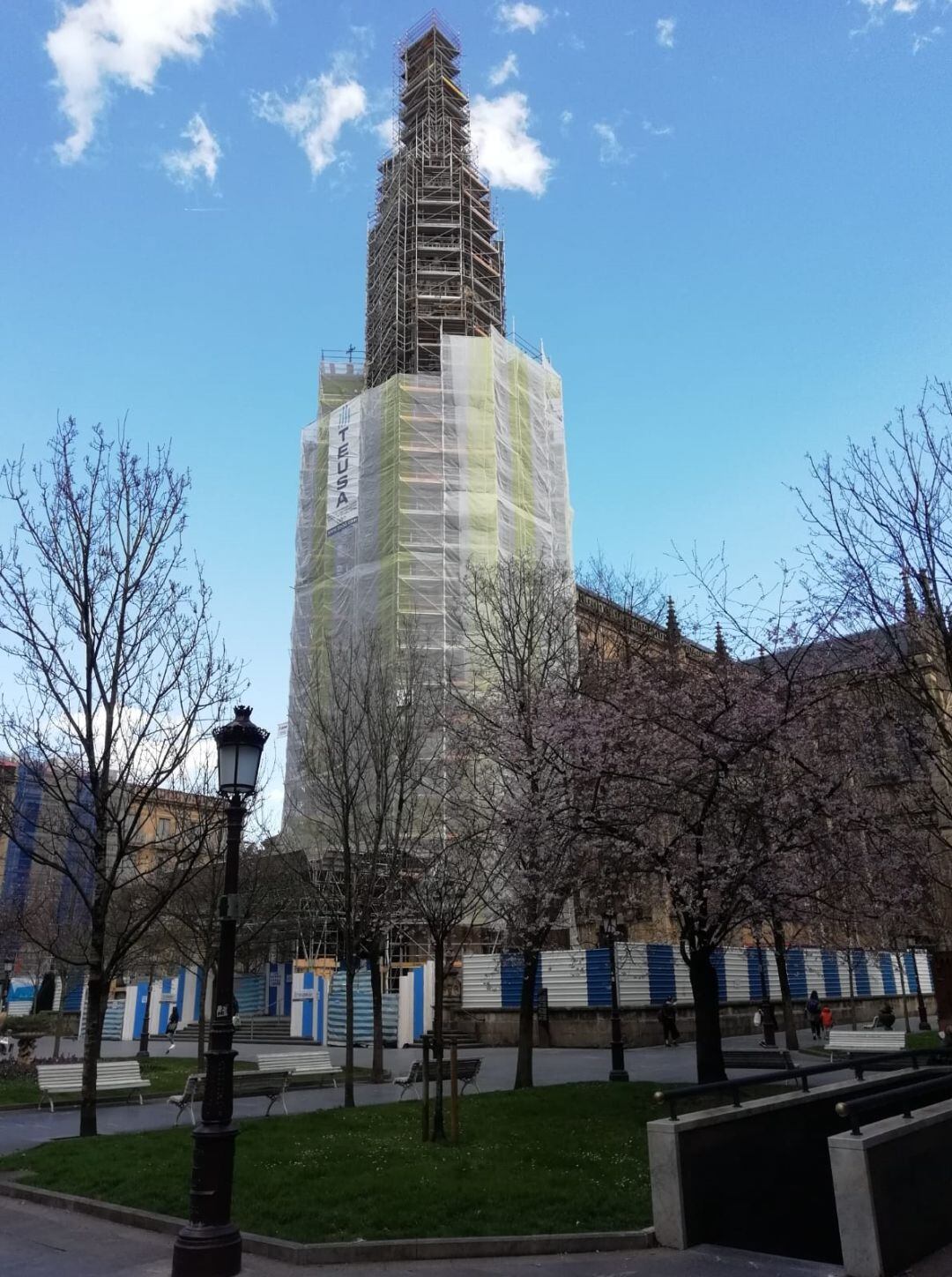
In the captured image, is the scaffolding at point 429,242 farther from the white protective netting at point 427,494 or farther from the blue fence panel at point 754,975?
the blue fence panel at point 754,975

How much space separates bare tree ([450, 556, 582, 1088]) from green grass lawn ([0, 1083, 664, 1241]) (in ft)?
12.1

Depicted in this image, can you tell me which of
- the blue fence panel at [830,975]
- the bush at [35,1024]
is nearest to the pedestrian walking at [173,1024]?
the bush at [35,1024]

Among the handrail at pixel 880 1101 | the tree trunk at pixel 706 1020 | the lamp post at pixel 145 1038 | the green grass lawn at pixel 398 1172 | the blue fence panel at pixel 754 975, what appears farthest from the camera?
the blue fence panel at pixel 754 975

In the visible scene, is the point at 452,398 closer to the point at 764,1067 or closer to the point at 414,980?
the point at 414,980

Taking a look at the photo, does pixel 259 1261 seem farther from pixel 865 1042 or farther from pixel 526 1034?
pixel 865 1042

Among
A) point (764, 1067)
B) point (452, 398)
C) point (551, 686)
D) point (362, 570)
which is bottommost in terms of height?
point (764, 1067)

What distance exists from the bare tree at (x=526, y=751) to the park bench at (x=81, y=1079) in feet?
25.2

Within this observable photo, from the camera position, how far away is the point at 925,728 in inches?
513

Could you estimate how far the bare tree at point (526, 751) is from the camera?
47.7ft

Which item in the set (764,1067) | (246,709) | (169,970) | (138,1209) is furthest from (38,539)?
(169,970)

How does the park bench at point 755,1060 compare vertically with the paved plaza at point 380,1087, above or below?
above

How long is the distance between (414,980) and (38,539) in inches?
848

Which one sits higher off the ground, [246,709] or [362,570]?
[362,570]

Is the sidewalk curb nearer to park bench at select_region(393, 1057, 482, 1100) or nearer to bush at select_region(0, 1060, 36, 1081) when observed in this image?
park bench at select_region(393, 1057, 482, 1100)
